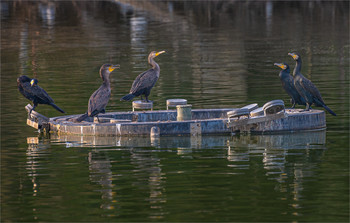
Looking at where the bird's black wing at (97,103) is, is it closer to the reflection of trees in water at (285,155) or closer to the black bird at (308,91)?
the reflection of trees in water at (285,155)

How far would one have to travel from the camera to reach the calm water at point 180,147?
63.8 feet

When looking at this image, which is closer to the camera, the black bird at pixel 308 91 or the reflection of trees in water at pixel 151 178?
the reflection of trees in water at pixel 151 178

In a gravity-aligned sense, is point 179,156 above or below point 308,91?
below

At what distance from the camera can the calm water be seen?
19453 mm

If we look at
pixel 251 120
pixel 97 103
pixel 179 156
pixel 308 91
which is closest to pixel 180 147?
pixel 179 156

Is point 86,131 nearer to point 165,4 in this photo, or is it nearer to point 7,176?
point 7,176

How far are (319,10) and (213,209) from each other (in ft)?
268

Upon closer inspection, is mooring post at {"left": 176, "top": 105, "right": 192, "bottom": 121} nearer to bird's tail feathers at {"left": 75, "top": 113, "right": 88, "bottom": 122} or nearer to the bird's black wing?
the bird's black wing

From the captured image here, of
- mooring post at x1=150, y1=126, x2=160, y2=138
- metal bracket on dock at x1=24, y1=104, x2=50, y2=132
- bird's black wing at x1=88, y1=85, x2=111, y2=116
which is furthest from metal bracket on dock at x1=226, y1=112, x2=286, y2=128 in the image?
metal bracket on dock at x1=24, y1=104, x2=50, y2=132

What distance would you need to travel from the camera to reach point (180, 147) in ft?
85.7

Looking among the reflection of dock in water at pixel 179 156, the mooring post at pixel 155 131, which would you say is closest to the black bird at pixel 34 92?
the reflection of dock in water at pixel 179 156

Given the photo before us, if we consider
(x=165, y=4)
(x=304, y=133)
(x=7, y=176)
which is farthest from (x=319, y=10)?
(x=7, y=176)

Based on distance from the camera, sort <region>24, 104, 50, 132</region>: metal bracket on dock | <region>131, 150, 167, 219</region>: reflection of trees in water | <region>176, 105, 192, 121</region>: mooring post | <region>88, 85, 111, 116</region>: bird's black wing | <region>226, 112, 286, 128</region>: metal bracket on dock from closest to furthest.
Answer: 1. <region>131, 150, 167, 219</region>: reflection of trees in water
2. <region>226, 112, 286, 128</region>: metal bracket on dock
3. <region>88, 85, 111, 116</region>: bird's black wing
4. <region>176, 105, 192, 121</region>: mooring post
5. <region>24, 104, 50, 132</region>: metal bracket on dock

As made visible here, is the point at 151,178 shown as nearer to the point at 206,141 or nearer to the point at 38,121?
the point at 206,141
